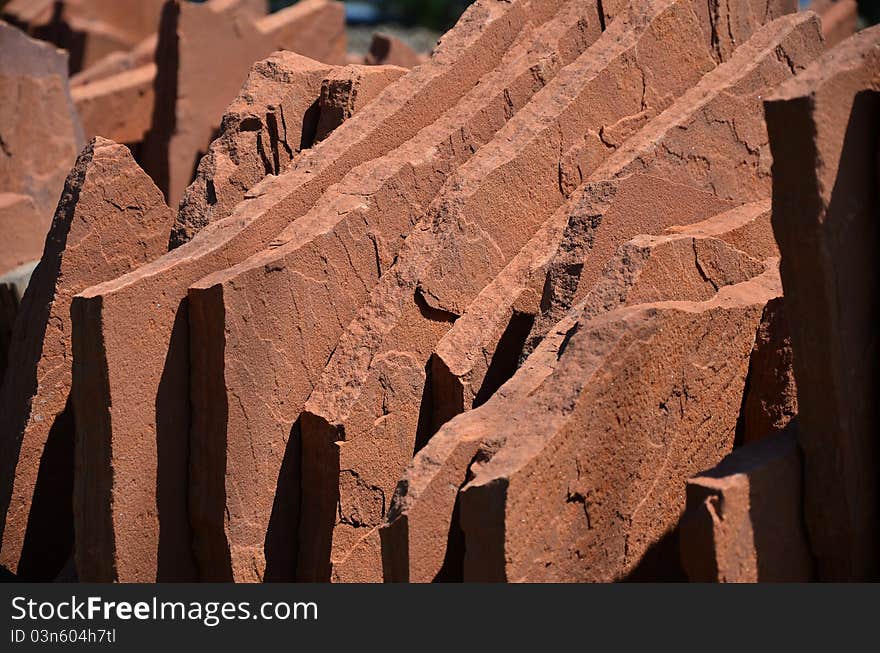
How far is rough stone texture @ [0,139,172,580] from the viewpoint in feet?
13.3

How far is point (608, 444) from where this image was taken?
300 cm

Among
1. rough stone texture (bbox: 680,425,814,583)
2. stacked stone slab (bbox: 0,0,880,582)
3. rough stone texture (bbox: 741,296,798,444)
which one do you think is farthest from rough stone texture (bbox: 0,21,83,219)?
rough stone texture (bbox: 680,425,814,583)

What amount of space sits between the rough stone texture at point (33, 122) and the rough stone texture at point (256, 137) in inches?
93.8

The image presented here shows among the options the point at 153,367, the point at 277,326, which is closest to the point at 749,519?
the point at 277,326

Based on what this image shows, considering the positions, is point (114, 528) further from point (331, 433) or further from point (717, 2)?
point (717, 2)

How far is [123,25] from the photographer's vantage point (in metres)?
11.1

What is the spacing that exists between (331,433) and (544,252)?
2.83 ft

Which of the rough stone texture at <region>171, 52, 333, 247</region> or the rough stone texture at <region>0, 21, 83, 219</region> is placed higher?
the rough stone texture at <region>0, 21, 83, 219</region>

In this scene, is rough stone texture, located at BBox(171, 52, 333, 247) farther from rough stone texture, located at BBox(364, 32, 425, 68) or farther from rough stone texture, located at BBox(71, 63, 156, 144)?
rough stone texture, located at BBox(364, 32, 425, 68)

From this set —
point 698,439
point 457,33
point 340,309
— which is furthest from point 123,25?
point 698,439

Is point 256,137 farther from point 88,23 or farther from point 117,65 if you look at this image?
point 88,23

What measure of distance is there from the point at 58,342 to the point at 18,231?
1.79 m

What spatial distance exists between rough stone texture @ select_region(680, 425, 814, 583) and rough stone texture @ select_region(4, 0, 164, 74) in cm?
817

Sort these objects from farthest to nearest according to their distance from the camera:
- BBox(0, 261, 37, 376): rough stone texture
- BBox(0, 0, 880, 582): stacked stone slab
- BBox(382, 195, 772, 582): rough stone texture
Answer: BBox(0, 261, 37, 376): rough stone texture, BBox(382, 195, 772, 582): rough stone texture, BBox(0, 0, 880, 582): stacked stone slab
